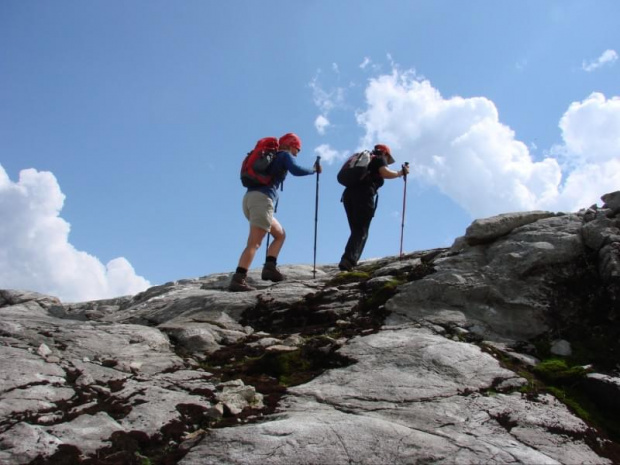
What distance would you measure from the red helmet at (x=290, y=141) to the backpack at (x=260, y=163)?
0.25 meters

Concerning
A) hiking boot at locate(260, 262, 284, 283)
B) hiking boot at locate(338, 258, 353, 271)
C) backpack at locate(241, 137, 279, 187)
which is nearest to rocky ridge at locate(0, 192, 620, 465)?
hiking boot at locate(260, 262, 284, 283)

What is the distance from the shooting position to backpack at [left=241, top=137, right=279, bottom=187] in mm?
15953

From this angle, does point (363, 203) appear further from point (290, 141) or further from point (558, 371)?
point (558, 371)

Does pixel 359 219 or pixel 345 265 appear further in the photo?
pixel 359 219

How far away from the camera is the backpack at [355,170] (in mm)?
18047

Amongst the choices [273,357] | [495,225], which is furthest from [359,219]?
[273,357]

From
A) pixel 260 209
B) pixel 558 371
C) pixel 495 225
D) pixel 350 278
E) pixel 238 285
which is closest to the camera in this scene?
pixel 558 371

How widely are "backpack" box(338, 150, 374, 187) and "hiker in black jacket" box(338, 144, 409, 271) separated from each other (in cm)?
20

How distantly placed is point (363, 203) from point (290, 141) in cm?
329

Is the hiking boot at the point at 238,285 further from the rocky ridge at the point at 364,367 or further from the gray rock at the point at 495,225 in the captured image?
the gray rock at the point at 495,225

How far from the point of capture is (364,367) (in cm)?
934

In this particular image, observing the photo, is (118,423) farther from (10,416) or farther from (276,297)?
(276,297)

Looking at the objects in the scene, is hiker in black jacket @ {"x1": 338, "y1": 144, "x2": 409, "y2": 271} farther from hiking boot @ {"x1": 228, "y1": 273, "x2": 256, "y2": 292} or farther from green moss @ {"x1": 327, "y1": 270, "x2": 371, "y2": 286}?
hiking boot @ {"x1": 228, "y1": 273, "x2": 256, "y2": 292}

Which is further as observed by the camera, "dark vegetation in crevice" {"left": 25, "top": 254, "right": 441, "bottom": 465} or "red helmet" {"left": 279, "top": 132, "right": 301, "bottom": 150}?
"red helmet" {"left": 279, "top": 132, "right": 301, "bottom": 150}
